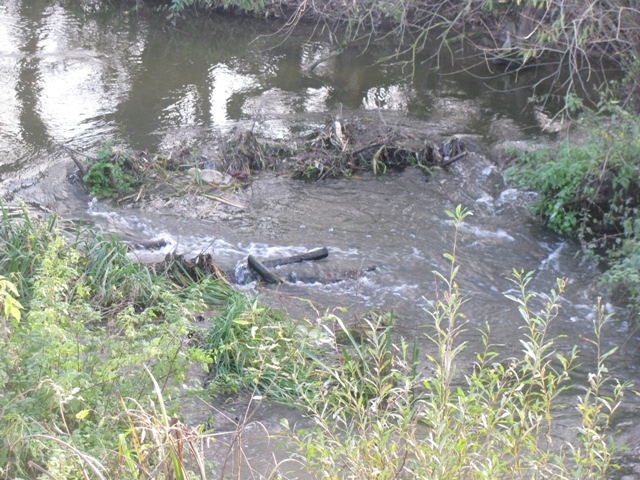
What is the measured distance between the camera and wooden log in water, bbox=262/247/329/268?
21.2 ft

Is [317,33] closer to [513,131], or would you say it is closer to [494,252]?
[513,131]

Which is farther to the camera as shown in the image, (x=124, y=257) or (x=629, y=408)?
(x=124, y=257)

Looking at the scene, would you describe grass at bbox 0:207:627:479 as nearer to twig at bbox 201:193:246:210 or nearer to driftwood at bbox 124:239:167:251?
driftwood at bbox 124:239:167:251

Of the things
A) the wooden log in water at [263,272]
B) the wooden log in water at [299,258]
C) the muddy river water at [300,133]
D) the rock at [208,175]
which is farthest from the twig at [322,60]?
the wooden log in water at [263,272]

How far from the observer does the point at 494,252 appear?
706 cm

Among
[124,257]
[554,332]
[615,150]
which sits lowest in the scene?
[554,332]

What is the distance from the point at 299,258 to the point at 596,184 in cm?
315

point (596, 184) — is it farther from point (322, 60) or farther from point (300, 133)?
point (322, 60)

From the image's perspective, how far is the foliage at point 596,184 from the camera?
6.68 meters

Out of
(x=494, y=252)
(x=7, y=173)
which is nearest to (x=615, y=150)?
(x=494, y=252)

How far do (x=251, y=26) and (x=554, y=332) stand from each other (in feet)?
40.4

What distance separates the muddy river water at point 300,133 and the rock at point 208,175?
391mm

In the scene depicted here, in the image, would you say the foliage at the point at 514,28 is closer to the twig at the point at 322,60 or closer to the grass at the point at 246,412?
the twig at the point at 322,60

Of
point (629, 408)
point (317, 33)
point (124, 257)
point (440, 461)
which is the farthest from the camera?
point (317, 33)
